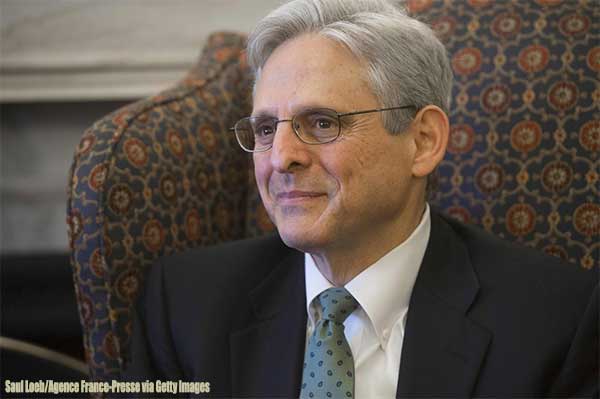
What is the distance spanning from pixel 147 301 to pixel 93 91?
1.14 metres

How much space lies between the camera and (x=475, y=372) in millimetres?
1302

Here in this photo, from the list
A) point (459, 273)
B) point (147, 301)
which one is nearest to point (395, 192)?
point (459, 273)

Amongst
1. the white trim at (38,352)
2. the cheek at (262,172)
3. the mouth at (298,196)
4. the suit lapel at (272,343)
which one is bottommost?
the white trim at (38,352)

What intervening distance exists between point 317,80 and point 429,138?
0.91 feet

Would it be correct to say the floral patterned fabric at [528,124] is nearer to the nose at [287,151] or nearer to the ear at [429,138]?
the ear at [429,138]

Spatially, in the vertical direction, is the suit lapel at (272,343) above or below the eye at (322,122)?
below

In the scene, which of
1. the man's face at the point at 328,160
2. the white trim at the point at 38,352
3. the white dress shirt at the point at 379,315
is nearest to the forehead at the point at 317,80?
the man's face at the point at 328,160

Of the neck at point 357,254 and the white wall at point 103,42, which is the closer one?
the neck at point 357,254

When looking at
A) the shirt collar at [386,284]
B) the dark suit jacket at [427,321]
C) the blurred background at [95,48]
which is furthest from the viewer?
the blurred background at [95,48]

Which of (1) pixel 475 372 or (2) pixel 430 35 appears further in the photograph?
(2) pixel 430 35

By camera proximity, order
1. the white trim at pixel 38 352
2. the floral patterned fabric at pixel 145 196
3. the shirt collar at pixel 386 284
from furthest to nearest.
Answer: the white trim at pixel 38 352 < the floral patterned fabric at pixel 145 196 < the shirt collar at pixel 386 284

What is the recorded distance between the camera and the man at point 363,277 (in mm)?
1318

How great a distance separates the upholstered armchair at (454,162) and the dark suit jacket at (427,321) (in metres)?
0.11

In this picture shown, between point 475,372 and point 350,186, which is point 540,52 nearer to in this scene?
point 350,186
